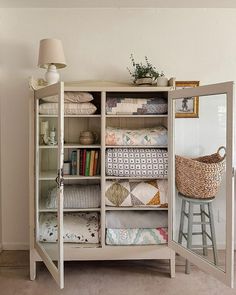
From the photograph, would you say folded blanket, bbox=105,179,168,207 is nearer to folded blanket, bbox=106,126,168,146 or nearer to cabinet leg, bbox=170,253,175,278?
folded blanket, bbox=106,126,168,146

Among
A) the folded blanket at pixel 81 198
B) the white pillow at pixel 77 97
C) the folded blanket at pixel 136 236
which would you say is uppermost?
the white pillow at pixel 77 97

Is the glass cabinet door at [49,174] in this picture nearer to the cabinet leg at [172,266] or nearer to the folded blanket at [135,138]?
the folded blanket at [135,138]

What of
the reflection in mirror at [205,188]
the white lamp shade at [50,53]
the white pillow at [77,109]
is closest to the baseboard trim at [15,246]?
the white pillow at [77,109]

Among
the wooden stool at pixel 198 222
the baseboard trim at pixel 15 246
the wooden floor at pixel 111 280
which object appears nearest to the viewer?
the wooden floor at pixel 111 280

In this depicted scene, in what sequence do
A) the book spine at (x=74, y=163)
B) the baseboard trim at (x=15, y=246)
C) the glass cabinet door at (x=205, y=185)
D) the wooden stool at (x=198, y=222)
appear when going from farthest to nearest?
the baseboard trim at (x=15, y=246) → the book spine at (x=74, y=163) → the wooden stool at (x=198, y=222) → the glass cabinet door at (x=205, y=185)

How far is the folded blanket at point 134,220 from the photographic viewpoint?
268cm

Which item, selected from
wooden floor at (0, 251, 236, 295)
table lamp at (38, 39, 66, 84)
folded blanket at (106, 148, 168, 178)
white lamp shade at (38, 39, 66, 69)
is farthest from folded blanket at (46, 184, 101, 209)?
white lamp shade at (38, 39, 66, 69)

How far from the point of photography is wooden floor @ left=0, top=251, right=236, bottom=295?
2.46m

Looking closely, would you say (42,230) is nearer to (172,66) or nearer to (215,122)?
(215,122)

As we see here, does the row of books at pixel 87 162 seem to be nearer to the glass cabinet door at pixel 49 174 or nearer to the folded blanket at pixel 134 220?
the glass cabinet door at pixel 49 174

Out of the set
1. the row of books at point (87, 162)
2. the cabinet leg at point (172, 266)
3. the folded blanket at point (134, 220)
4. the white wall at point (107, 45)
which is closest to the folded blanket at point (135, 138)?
the row of books at point (87, 162)

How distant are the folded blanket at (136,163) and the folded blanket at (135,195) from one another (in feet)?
0.33

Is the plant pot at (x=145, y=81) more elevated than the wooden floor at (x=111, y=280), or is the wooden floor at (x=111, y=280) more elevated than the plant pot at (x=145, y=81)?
the plant pot at (x=145, y=81)

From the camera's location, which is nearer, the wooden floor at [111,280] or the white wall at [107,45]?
the wooden floor at [111,280]
